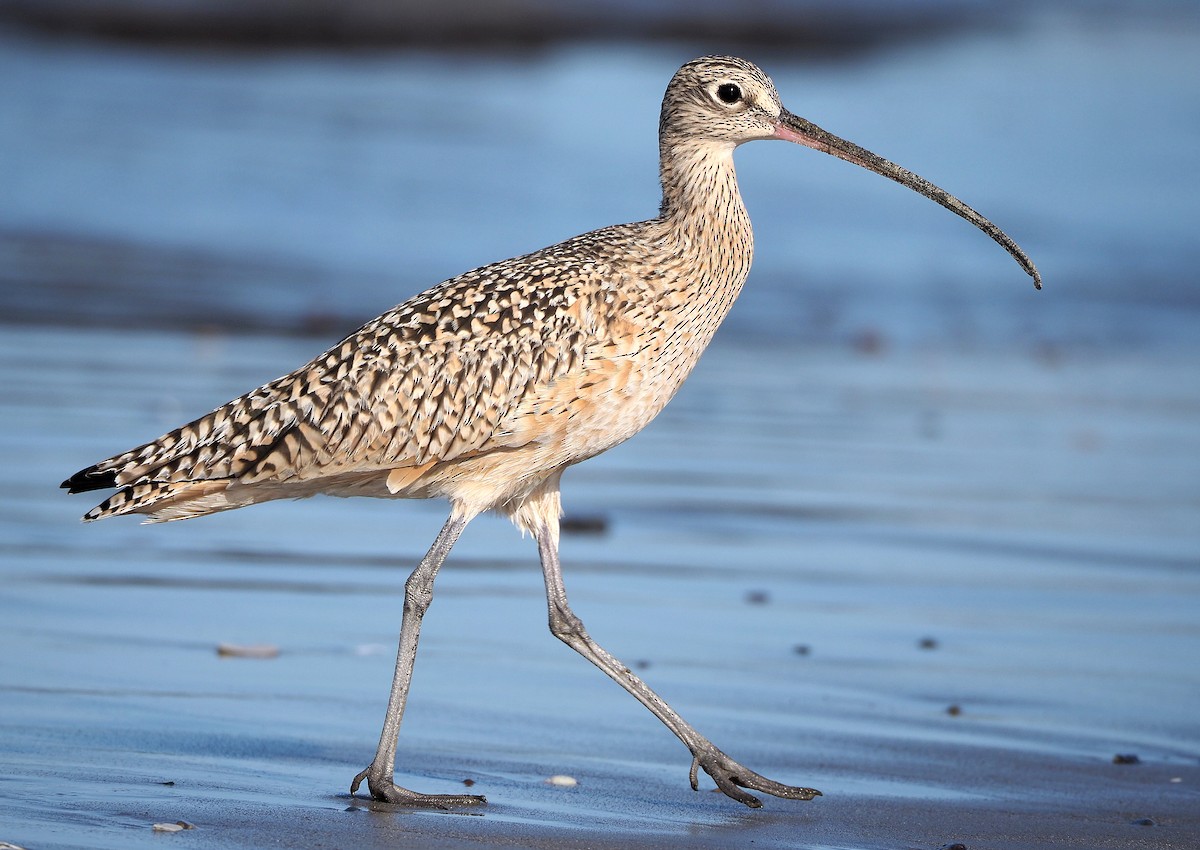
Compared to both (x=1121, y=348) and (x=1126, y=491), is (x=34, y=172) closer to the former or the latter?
(x=1121, y=348)

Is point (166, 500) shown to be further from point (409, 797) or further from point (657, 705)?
point (657, 705)

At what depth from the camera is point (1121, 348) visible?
14805 mm

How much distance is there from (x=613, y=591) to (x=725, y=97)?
227 cm

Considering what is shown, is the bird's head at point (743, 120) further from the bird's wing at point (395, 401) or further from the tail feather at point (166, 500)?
the tail feather at point (166, 500)

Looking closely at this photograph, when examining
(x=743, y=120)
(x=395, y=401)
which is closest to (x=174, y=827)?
(x=395, y=401)

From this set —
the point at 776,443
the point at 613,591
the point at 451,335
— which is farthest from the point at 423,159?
the point at 451,335

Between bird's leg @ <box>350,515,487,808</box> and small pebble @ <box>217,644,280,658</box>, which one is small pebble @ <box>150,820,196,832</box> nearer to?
bird's leg @ <box>350,515,487,808</box>

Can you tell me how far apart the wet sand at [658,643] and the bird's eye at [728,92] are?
199 cm

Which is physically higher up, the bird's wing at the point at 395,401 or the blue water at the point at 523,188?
the blue water at the point at 523,188

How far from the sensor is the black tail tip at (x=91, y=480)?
580 cm

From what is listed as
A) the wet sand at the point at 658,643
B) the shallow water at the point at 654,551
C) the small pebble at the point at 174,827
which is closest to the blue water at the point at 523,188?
the shallow water at the point at 654,551

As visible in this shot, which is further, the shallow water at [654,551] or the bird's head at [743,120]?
the bird's head at [743,120]

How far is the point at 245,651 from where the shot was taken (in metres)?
6.86

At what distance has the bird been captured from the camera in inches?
233
